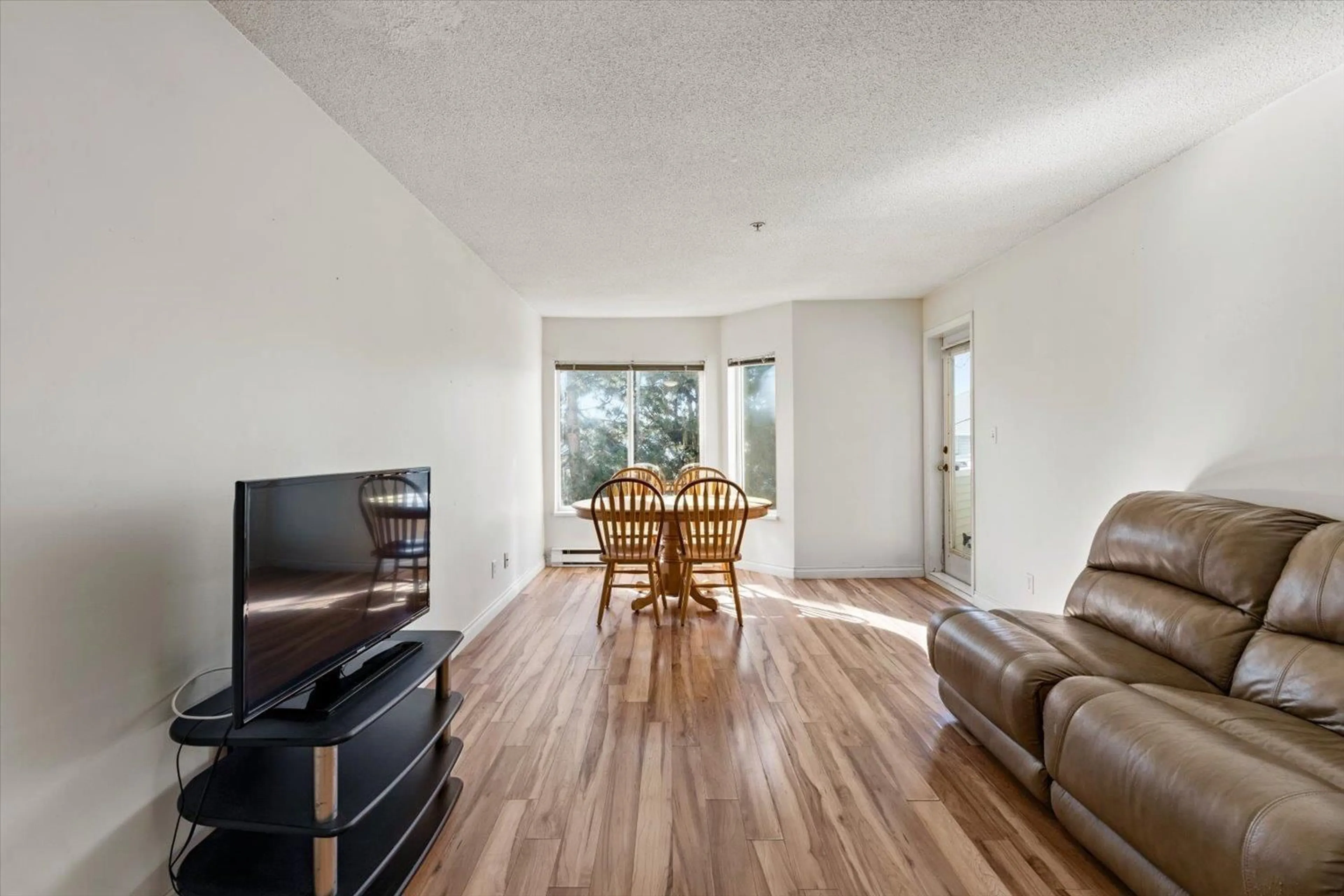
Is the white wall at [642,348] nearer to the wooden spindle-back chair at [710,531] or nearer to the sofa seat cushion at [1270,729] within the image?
the wooden spindle-back chair at [710,531]

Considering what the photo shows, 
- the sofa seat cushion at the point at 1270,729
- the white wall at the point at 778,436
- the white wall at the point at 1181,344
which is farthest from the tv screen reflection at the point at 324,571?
the white wall at the point at 778,436

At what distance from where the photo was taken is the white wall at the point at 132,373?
3.62ft

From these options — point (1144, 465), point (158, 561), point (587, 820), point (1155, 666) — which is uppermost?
point (1144, 465)

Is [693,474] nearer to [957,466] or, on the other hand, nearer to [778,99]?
[957,466]

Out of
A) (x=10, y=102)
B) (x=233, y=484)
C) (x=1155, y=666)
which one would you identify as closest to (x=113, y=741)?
(x=233, y=484)

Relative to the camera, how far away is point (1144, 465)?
2.65 metres

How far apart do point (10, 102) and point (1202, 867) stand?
2.88m

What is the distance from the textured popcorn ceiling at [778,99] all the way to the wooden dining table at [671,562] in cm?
187

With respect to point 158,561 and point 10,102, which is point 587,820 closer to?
point 158,561

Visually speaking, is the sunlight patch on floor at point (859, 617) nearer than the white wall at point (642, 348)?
Yes

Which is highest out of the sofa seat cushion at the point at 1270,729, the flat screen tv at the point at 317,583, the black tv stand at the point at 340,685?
the flat screen tv at the point at 317,583

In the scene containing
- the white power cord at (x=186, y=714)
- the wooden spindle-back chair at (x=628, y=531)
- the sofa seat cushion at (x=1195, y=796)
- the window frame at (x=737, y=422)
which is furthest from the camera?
the window frame at (x=737, y=422)

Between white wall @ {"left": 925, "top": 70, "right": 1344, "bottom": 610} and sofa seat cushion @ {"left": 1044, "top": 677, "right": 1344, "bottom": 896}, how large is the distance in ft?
3.81

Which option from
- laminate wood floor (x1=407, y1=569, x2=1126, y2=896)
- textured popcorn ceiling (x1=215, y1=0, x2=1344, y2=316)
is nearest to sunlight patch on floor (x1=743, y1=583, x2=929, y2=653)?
laminate wood floor (x1=407, y1=569, x2=1126, y2=896)
